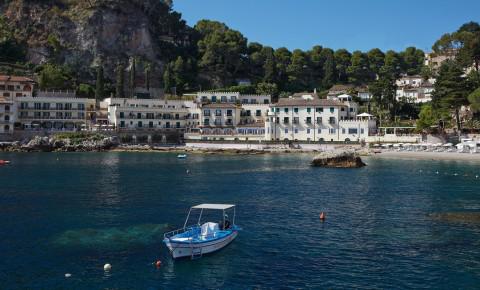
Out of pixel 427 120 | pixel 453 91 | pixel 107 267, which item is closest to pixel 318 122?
pixel 427 120

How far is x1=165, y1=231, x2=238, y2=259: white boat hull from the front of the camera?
30.4 metres

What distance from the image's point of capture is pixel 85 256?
30.4 metres

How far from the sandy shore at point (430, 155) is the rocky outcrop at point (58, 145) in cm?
6079

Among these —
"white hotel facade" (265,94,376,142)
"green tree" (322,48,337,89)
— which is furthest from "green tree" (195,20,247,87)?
"white hotel facade" (265,94,376,142)

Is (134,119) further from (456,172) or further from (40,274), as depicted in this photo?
(40,274)

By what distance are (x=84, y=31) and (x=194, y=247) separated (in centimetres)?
13905

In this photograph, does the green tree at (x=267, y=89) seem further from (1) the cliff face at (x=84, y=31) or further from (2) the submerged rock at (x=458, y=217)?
(2) the submerged rock at (x=458, y=217)

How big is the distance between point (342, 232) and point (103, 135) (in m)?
92.9

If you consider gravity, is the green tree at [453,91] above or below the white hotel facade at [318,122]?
above

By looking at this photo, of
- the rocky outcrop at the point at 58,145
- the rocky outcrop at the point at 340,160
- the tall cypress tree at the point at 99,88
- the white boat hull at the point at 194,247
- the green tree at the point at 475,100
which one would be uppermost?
the tall cypress tree at the point at 99,88

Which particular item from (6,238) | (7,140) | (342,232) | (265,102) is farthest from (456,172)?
(7,140)

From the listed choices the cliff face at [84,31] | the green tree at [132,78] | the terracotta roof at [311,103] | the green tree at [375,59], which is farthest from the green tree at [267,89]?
the green tree at [375,59]

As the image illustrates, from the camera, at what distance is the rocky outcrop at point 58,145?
111562 mm

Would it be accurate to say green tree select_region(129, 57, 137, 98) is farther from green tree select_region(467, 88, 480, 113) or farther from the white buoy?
the white buoy
